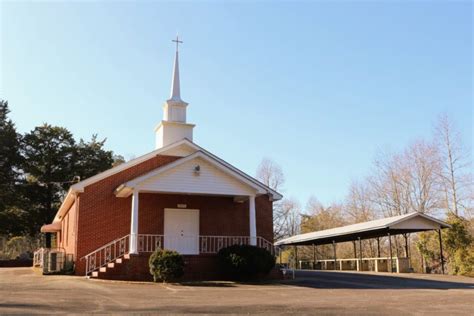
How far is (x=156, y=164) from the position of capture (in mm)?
22969

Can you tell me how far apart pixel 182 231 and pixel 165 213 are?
1.12 metres

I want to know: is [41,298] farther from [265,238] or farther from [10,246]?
[10,246]

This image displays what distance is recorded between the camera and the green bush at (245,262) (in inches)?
733

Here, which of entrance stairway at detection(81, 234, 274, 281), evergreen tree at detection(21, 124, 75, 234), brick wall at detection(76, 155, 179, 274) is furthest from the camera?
evergreen tree at detection(21, 124, 75, 234)

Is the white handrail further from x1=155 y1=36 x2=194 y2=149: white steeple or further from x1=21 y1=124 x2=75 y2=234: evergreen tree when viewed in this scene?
x1=21 y1=124 x2=75 y2=234: evergreen tree

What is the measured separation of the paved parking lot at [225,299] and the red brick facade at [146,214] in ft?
12.9

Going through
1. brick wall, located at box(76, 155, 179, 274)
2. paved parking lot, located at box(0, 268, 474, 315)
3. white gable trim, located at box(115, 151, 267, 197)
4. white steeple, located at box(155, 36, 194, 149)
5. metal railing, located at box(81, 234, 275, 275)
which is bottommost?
paved parking lot, located at box(0, 268, 474, 315)

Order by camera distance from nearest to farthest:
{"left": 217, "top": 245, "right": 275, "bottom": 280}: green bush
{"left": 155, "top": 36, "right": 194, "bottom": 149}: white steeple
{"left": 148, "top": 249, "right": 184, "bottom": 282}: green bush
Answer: {"left": 148, "top": 249, "right": 184, "bottom": 282}: green bush, {"left": 217, "top": 245, "right": 275, "bottom": 280}: green bush, {"left": 155, "top": 36, "right": 194, "bottom": 149}: white steeple

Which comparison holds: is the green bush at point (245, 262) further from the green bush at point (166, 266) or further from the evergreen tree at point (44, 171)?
the evergreen tree at point (44, 171)

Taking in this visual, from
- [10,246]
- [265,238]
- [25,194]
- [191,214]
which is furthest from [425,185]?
[10,246]

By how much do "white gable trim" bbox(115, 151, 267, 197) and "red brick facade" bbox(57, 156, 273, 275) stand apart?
0.76 m

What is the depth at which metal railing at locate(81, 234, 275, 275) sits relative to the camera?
68.0 feet

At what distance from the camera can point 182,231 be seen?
73.9 ft

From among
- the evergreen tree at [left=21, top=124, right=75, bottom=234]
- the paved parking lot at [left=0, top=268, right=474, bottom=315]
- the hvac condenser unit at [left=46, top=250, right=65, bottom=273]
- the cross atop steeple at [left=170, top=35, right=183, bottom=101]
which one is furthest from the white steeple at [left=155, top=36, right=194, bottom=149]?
the evergreen tree at [left=21, top=124, right=75, bottom=234]
